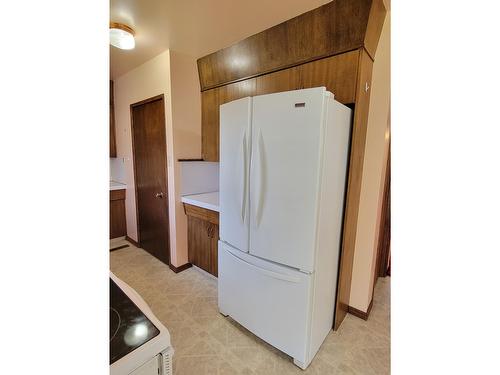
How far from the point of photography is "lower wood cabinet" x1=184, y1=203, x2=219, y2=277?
2.21m

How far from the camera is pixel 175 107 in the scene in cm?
227

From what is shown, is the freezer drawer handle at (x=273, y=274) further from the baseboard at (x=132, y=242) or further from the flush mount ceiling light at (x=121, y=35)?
the baseboard at (x=132, y=242)

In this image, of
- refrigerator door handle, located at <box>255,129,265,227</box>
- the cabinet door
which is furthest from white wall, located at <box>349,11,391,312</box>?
the cabinet door

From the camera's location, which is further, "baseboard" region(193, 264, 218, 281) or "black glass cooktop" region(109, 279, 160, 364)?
"baseboard" region(193, 264, 218, 281)

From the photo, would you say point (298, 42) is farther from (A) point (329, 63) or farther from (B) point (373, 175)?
(B) point (373, 175)

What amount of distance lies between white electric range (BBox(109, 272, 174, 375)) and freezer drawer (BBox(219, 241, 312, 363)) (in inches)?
33.3

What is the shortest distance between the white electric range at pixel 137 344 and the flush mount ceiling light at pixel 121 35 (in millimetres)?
1966

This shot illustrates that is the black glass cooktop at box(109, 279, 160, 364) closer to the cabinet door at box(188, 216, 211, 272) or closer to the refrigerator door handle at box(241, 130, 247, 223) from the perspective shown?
the refrigerator door handle at box(241, 130, 247, 223)

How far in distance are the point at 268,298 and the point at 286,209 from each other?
623mm

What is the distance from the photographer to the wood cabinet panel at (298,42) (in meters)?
1.25

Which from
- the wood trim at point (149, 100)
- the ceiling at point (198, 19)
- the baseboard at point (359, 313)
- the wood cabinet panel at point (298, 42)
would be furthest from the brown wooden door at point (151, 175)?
the baseboard at point (359, 313)
